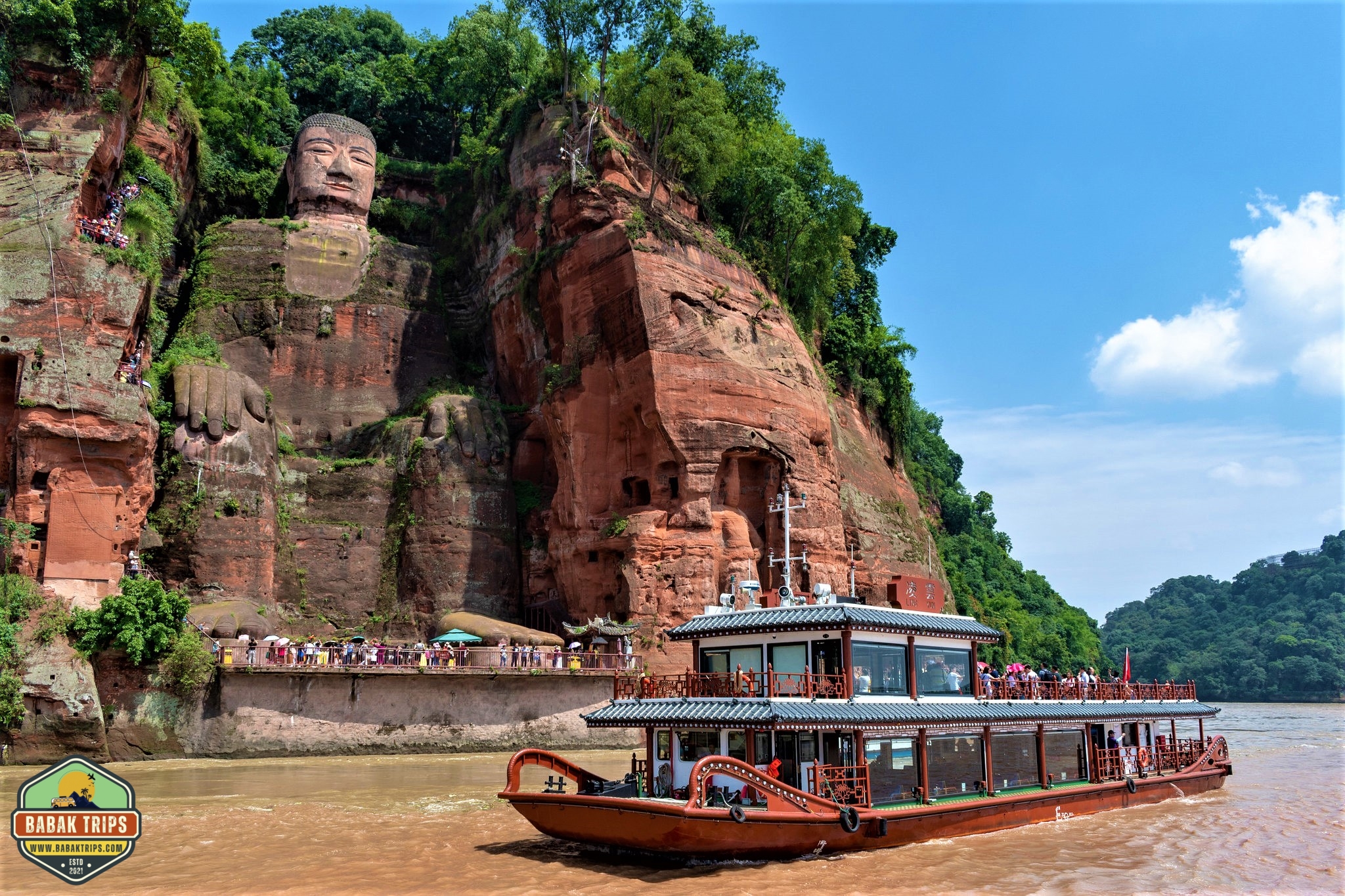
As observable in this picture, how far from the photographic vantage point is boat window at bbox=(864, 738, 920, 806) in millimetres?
18078

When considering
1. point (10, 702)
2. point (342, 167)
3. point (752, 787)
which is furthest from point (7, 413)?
point (752, 787)

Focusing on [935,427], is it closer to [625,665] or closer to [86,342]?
[625,665]

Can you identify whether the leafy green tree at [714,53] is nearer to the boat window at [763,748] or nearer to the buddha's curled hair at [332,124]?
the buddha's curled hair at [332,124]

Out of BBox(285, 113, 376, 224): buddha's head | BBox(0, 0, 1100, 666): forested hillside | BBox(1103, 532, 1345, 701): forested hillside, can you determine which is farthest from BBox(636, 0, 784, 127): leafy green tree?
BBox(1103, 532, 1345, 701): forested hillside

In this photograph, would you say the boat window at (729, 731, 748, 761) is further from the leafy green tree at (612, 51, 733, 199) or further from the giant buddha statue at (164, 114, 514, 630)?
the leafy green tree at (612, 51, 733, 199)

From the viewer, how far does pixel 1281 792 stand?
2733 centimetres

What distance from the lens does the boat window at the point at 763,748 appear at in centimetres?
1778

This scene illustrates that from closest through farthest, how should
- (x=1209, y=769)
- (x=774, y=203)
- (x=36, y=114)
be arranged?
(x=1209, y=769) < (x=36, y=114) < (x=774, y=203)

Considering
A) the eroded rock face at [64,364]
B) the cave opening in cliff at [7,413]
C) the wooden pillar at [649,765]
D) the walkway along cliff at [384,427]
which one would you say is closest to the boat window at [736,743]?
the wooden pillar at [649,765]

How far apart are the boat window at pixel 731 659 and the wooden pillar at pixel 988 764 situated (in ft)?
16.5

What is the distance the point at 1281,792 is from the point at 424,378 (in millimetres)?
36858

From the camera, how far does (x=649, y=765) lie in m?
18.5

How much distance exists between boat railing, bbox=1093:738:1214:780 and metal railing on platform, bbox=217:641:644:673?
16.7m

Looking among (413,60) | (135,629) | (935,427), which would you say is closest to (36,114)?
(135,629)
